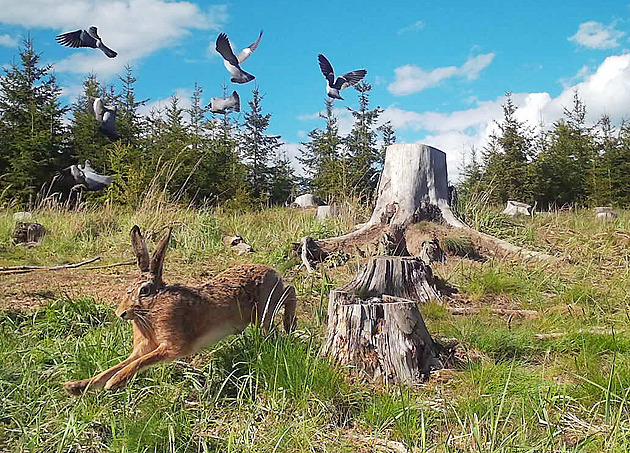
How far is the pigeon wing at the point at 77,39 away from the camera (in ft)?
31.6

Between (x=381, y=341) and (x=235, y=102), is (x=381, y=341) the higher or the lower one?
the lower one

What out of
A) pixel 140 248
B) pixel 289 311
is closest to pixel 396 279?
pixel 289 311

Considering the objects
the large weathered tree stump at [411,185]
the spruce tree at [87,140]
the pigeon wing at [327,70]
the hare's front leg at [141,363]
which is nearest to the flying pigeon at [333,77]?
the pigeon wing at [327,70]

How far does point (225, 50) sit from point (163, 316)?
8074 millimetres

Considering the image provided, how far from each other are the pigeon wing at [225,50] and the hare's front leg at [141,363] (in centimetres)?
797

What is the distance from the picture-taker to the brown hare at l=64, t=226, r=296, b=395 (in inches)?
81.1

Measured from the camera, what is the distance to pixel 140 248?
220 cm

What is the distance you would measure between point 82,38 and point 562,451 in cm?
1004

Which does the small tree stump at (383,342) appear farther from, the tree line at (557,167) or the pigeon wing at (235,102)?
the tree line at (557,167)

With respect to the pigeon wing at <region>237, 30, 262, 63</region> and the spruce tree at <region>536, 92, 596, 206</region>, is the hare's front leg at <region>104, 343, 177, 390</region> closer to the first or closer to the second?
the pigeon wing at <region>237, 30, 262, 63</region>

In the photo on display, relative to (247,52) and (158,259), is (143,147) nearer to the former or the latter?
(247,52)

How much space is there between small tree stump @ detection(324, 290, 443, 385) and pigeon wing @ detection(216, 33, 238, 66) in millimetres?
7529

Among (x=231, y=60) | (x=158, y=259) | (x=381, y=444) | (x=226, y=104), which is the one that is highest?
(x=231, y=60)

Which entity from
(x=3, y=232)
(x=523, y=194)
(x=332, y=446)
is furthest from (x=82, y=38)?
(x=523, y=194)
